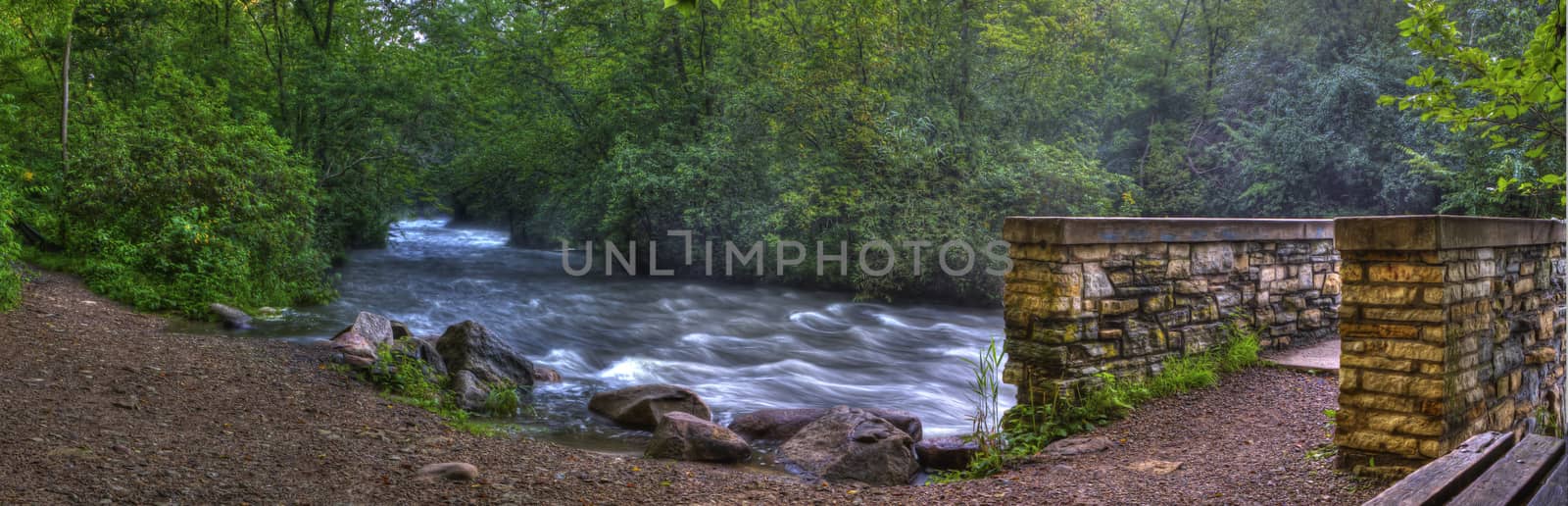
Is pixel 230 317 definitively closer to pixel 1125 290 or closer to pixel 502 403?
pixel 502 403

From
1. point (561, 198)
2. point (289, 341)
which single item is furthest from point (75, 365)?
point (561, 198)

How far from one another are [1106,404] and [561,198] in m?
15.3

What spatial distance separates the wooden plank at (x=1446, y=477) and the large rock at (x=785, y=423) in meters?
4.11

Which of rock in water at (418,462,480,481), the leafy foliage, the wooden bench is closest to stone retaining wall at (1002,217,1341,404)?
the leafy foliage

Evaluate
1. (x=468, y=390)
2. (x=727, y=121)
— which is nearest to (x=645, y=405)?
(x=468, y=390)

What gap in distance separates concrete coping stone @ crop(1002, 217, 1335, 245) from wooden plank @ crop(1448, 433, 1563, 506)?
9.02ft

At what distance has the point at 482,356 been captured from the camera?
8.59 m

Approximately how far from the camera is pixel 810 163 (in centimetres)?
1608

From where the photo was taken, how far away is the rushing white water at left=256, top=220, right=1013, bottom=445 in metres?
9.09

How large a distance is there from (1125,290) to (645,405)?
372 cm

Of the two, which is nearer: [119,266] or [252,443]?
[252,443]

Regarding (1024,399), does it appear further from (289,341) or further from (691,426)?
(289,341)

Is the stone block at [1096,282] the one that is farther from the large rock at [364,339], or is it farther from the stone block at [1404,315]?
the large rock at [364,339]

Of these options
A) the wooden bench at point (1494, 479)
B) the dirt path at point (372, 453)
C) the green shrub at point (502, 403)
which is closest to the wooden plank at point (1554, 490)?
the wooden bench at point (1494, 479)
